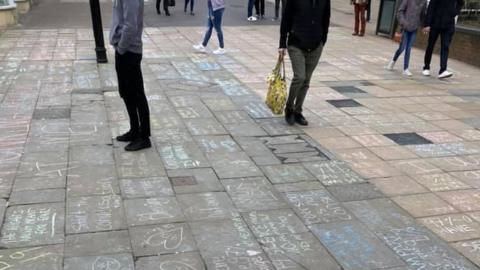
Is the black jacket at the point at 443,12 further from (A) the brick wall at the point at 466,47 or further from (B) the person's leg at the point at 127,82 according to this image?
(B) the person's leg at the point at 127,82

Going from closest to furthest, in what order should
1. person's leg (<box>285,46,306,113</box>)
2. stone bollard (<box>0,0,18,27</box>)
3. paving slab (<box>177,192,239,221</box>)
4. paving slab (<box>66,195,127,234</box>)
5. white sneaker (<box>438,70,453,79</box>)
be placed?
paving slab (<box>66,195,127,234</box>) → paving slab (<box>177,192,239,221</box>) → person's leg (<box>285,46,306,113</box>) → white sneaker (<box>438,70,453,79</box>) → stone bollard (<box>0,0,18,27</box>)

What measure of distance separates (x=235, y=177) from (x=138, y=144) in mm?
1173

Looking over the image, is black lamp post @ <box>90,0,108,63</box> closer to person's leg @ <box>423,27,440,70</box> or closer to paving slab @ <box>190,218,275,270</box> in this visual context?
person's leg @ <box>423,27,440,70</box>

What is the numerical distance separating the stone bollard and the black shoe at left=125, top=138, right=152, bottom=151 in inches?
380

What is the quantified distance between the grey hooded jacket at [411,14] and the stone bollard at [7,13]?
31.7 feet

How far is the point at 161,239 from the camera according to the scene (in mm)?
3619

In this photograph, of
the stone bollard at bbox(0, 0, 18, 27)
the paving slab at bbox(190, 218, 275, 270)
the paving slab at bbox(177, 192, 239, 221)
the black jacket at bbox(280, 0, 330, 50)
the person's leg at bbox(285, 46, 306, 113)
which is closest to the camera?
the paving slab at bbox(190, 218, 275, 270)

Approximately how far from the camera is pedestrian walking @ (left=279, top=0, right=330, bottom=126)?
575 centimetres

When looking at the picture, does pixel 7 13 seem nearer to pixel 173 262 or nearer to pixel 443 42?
pixel 443 42

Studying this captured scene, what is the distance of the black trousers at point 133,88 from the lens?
4.98m

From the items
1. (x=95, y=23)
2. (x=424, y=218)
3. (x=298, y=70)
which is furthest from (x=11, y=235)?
(x=95, y=23)

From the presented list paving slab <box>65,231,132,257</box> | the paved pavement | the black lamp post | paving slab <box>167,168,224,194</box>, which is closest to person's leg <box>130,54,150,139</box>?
the paved pavement

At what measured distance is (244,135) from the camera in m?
5.80

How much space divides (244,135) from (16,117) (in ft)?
9.01
